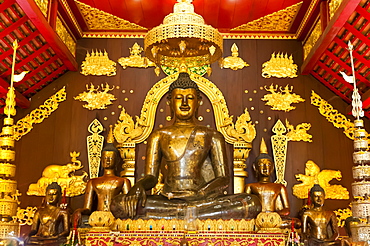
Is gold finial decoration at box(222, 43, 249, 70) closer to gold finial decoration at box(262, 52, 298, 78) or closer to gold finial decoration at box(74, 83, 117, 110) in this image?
gold finial decoration at box(262, 52, 298, 78)

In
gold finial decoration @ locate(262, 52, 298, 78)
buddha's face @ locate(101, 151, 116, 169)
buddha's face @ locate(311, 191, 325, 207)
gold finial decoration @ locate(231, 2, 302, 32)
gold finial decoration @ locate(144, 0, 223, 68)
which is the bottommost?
buddha's face @ locate(311, 191, 325, 207)

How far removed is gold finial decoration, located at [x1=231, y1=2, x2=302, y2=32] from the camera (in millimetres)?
5496

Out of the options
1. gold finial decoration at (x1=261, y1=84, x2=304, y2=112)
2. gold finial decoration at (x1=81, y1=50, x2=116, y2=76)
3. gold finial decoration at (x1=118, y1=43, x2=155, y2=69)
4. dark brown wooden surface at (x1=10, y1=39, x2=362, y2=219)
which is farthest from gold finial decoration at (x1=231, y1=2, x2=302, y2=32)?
gold finial decoration at (x1=81, y1=50, x2=116, y2=76)

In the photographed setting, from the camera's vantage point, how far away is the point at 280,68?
19.2 feet

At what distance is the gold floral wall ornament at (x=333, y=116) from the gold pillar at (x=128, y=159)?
7.28 ft

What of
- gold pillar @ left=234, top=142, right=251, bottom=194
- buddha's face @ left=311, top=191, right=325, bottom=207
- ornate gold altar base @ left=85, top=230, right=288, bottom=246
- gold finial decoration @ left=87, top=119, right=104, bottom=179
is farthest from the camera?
gold finial decoration @ left=87, top=119, right=104, bottom=179

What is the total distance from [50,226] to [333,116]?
339cm

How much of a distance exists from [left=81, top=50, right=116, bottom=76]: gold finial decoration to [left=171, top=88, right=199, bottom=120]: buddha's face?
112cm

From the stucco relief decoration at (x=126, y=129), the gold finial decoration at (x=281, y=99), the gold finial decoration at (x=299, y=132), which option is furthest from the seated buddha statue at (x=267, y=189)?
the stucco relief decoration at (x=126, y=129)

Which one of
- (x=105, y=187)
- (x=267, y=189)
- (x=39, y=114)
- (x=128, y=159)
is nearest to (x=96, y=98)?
(x=39, y=114)

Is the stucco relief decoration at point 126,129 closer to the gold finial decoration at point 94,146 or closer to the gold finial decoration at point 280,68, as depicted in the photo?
the gold finial decoration at point 94,146

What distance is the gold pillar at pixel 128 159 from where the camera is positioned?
17.7 ft

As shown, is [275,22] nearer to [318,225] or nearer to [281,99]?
[281,99]

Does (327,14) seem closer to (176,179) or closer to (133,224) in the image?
(176,179)
